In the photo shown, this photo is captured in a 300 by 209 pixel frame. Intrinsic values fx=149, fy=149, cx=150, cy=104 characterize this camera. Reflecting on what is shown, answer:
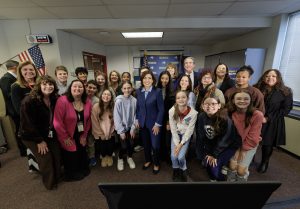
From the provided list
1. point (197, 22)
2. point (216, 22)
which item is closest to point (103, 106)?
point (197, 22)

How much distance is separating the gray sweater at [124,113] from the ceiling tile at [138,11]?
1800mm

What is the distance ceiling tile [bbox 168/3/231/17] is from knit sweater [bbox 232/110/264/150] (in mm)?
2156

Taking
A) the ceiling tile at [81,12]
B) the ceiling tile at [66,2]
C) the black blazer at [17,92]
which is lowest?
the black blazer at [17,92]

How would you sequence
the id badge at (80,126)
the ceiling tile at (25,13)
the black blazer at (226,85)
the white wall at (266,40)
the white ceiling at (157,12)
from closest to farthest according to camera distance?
the id badge at (80,126) → the black blazer at (226,85) → the white ceiling at (157,12) → the ceiling tile at (25,13) → the white wall at (266,40)

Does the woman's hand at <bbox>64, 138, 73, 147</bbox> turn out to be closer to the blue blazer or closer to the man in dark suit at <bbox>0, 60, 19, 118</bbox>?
the blue blazer

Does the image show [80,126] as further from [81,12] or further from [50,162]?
[81,12]

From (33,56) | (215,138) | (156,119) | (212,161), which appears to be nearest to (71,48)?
(33,56)

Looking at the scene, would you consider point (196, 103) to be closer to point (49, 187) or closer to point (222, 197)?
point (222, 197)

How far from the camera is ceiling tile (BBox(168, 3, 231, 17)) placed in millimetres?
2711

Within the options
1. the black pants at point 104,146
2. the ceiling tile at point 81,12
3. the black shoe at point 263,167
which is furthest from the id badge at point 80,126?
the black shoe at point 263,167

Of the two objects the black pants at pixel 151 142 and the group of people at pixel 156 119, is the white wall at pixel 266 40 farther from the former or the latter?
the black pants at pixel 151 142

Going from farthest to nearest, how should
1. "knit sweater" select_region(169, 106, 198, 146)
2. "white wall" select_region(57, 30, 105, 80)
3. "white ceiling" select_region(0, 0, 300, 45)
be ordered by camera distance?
"white wall" select_region(57, 30, 105, 80) → "white ceiling" select_region(0, 0, 300, 45) → "knit sweater" select_region(169, 106, 198, 146)

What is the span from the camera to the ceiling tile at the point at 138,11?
276cm

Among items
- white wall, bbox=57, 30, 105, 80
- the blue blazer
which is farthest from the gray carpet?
white wall, bbox=57, 30, 105, 80
